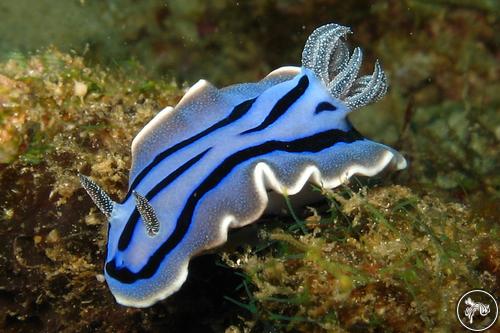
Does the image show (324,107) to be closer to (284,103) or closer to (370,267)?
(284,103)

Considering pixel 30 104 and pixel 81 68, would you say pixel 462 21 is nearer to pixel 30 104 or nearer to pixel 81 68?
pixel 81 68

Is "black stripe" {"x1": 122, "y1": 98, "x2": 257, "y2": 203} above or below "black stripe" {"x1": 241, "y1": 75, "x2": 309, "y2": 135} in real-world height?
above

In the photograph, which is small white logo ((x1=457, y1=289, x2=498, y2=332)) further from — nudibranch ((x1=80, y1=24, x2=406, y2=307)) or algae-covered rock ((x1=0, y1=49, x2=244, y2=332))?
algae-covered rock ((x1=0, y1=49, x2=244, y2=332))

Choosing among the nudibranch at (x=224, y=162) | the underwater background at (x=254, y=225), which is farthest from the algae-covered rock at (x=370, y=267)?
the nudibranch at (x=224, y=162)

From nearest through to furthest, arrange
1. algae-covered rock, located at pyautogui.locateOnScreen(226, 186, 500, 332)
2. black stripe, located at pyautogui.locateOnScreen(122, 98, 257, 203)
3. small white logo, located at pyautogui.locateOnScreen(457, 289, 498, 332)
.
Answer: small white logo, located at pyautogui.locateOnScreen(457, 289, 498, 332), algae-covered rock, located at pyautogui.locateOnScreen(226, 186, 500, 332), black stripe, located at pyautogui.locateOnScreen(122, 98, 257, 203)

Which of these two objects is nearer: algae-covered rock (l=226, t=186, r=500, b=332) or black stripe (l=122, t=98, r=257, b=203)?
algae-covered rock (l=226, t=186, r=500, b=332)

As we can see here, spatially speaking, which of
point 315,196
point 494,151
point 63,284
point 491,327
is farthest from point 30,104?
point 494,151

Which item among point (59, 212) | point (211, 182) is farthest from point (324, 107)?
point (59, 212)

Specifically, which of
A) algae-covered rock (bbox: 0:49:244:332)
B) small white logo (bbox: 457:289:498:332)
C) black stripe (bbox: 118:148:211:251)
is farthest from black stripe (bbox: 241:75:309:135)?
small white logo (bbox: 457:289:498:332)
